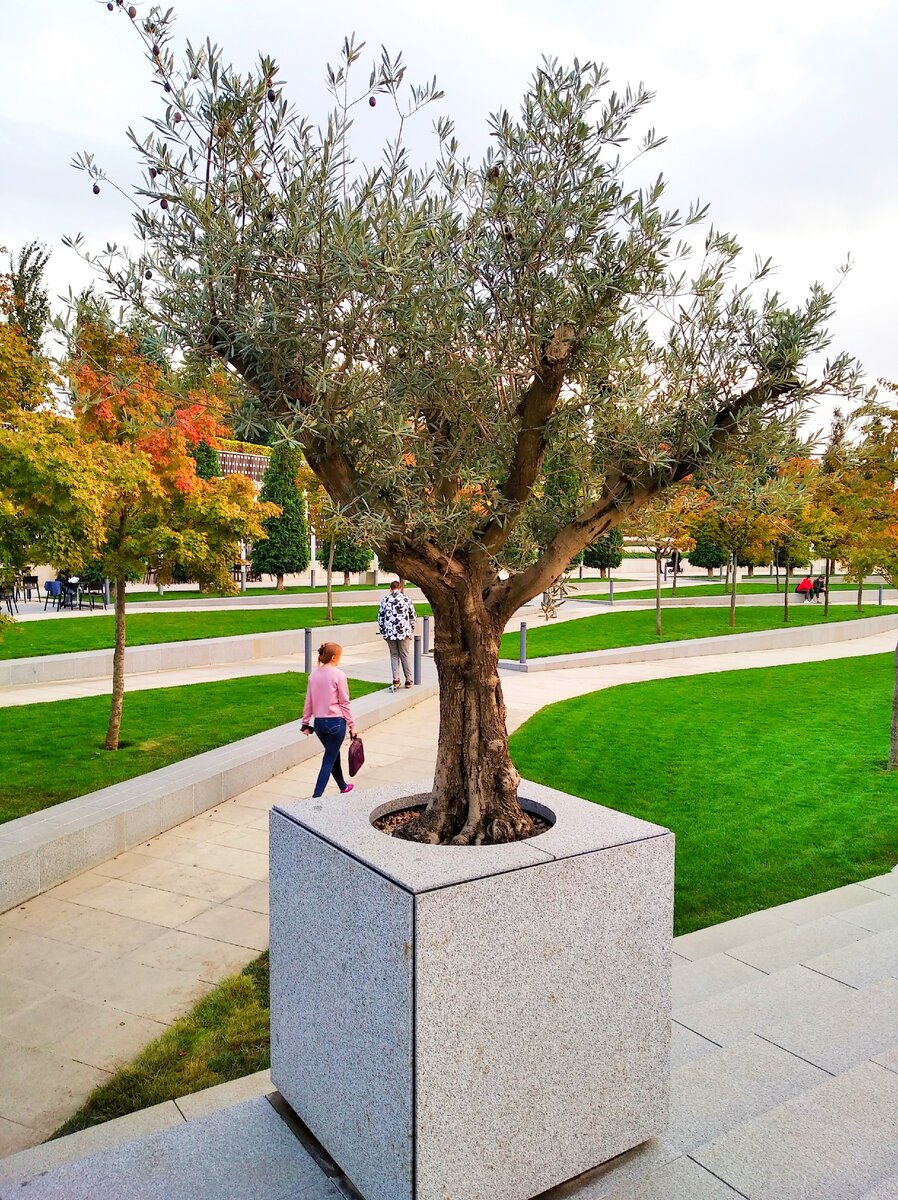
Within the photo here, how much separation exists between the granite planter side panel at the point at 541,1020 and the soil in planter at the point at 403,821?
2.18 ft

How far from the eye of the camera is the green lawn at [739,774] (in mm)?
6945

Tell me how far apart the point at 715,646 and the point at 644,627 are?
3.77 meters

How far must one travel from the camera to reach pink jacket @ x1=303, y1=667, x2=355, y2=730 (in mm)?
8398

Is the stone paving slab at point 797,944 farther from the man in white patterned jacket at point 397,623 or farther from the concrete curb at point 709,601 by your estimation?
the concrete curb at point 709,601

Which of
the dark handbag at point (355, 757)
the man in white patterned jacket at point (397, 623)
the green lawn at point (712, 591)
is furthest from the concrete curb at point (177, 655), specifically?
the green lawn at point (712, 591)

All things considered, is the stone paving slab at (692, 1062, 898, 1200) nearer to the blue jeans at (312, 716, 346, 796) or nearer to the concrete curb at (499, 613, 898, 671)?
the blue jeans at (312, 716, 346, 796)

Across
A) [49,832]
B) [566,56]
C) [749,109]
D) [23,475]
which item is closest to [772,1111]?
[566,56]

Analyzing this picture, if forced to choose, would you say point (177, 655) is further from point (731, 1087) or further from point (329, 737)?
point (731, 1087)

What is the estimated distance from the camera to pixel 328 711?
8398 millimetres

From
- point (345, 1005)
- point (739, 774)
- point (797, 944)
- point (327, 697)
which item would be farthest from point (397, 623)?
point (345, 1005)

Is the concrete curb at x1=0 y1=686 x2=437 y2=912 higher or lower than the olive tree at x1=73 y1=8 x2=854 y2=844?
lower

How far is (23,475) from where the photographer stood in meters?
6.89

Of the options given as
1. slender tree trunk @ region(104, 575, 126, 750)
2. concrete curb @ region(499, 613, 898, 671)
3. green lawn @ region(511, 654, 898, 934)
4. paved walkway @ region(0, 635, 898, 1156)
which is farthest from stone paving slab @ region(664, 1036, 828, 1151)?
concrete curb @ region(499, 613, 898, 671)

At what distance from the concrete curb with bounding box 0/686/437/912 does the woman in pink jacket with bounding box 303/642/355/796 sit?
1.30 metres
